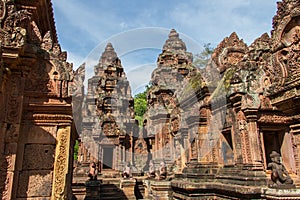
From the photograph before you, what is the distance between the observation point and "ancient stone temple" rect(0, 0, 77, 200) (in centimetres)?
333

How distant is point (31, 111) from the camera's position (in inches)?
154

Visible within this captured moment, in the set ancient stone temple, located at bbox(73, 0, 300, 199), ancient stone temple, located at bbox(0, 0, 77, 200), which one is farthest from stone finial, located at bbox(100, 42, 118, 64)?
ancient stone temple, located at bbox(0, 0, 77, 200)

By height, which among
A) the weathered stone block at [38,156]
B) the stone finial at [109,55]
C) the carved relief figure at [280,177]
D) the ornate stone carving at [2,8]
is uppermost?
the stone finial at [109,55]

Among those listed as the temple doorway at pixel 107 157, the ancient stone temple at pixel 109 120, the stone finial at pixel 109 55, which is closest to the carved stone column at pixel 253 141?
the ancient stone temple at pixel 109 120

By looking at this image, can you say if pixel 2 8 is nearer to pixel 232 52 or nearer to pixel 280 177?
pixel 280 177

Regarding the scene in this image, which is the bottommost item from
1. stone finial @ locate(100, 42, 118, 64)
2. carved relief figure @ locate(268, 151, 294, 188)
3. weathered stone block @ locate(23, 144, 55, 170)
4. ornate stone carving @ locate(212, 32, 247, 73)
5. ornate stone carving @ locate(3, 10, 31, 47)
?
carved relief figure @ locate(268, 151, 294, 188)

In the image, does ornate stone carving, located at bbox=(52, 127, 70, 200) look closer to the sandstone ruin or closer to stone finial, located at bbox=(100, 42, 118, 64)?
the sandstone ruin

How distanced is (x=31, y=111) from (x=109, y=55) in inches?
836

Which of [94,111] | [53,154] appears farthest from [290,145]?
[94,111]

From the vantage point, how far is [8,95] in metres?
3.58

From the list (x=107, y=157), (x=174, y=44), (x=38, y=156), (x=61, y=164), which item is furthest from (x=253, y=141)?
(x=174, y=44)

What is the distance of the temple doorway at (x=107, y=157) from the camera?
59.1 feet

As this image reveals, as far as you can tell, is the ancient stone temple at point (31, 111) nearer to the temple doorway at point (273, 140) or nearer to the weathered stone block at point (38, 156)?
the weathered stone block at point (38, 156)

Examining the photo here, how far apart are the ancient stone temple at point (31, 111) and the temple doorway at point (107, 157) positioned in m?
14.5
